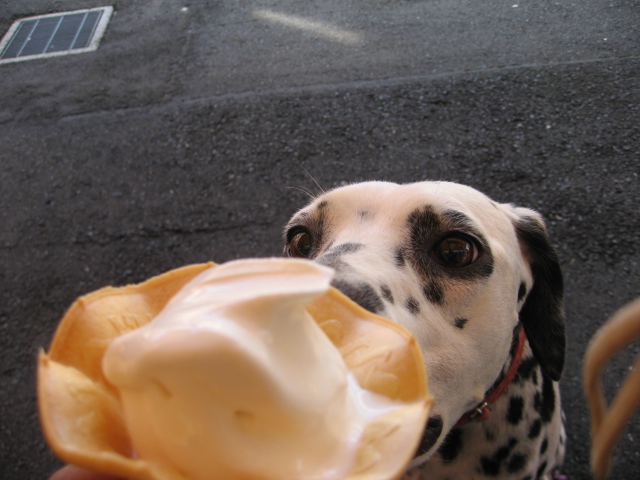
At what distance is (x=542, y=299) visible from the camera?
221cm

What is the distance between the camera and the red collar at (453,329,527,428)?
1.94 meters

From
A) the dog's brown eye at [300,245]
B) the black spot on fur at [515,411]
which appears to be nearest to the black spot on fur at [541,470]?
A: the black spot on fur at [515,411]

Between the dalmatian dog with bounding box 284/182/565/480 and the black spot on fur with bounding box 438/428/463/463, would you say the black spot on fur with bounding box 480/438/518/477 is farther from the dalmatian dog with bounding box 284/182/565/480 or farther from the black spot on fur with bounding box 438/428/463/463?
the black spot on fur with bounding box 438/428/463/463

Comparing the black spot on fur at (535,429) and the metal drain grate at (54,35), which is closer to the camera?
the black spot on fur at (535,429)

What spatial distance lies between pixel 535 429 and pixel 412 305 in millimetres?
1009

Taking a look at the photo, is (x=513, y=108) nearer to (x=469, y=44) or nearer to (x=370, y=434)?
(x=469, y=44)

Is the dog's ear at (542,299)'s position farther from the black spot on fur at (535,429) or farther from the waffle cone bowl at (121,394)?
the waffle cone bowl at (121,394)

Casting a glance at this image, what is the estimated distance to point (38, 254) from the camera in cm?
Answer: 427

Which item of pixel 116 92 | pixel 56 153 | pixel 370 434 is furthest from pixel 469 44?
pixel 370 434

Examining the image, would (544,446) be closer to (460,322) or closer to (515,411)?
(515,411)

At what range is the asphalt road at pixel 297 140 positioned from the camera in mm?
3670

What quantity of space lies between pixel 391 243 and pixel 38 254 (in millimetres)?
3702

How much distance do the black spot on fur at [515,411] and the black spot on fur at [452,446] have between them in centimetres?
22

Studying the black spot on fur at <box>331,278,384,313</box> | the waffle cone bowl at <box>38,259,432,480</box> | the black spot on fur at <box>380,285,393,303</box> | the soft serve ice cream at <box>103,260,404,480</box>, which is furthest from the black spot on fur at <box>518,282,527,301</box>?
the soft serve ice cream at <box>103,260,404,480</box>
